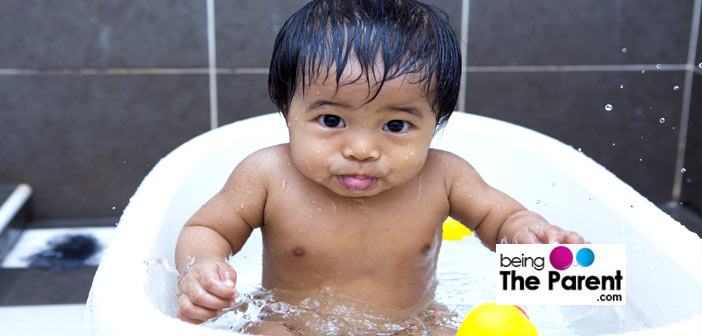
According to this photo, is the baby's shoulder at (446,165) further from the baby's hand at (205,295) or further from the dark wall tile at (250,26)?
the dark wall tile at (250,26)

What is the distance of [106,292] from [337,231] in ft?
1.43

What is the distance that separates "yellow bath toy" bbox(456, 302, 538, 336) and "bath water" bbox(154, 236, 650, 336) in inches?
5.9

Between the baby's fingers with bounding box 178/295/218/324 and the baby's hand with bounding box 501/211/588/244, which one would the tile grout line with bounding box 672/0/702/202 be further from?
the baby's fingers with bounding box 178/295/218/324

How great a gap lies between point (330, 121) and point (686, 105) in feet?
5.19

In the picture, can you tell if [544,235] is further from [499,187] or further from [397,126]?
[499,187]

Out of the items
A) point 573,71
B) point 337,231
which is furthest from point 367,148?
point 573,71

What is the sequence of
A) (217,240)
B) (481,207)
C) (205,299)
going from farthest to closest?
(481,207) < (217,240) < (205,299)

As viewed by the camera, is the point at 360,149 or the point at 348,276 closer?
the point at 360,149

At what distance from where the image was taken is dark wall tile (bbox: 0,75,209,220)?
6.88 feet

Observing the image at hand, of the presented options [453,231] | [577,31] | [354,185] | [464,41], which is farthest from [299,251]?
[577,31]

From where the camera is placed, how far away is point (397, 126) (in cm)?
103

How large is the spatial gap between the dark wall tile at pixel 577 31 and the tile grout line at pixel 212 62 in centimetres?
67

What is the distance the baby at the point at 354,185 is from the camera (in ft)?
3.23

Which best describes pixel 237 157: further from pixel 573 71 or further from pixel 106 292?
pixel 573 71
